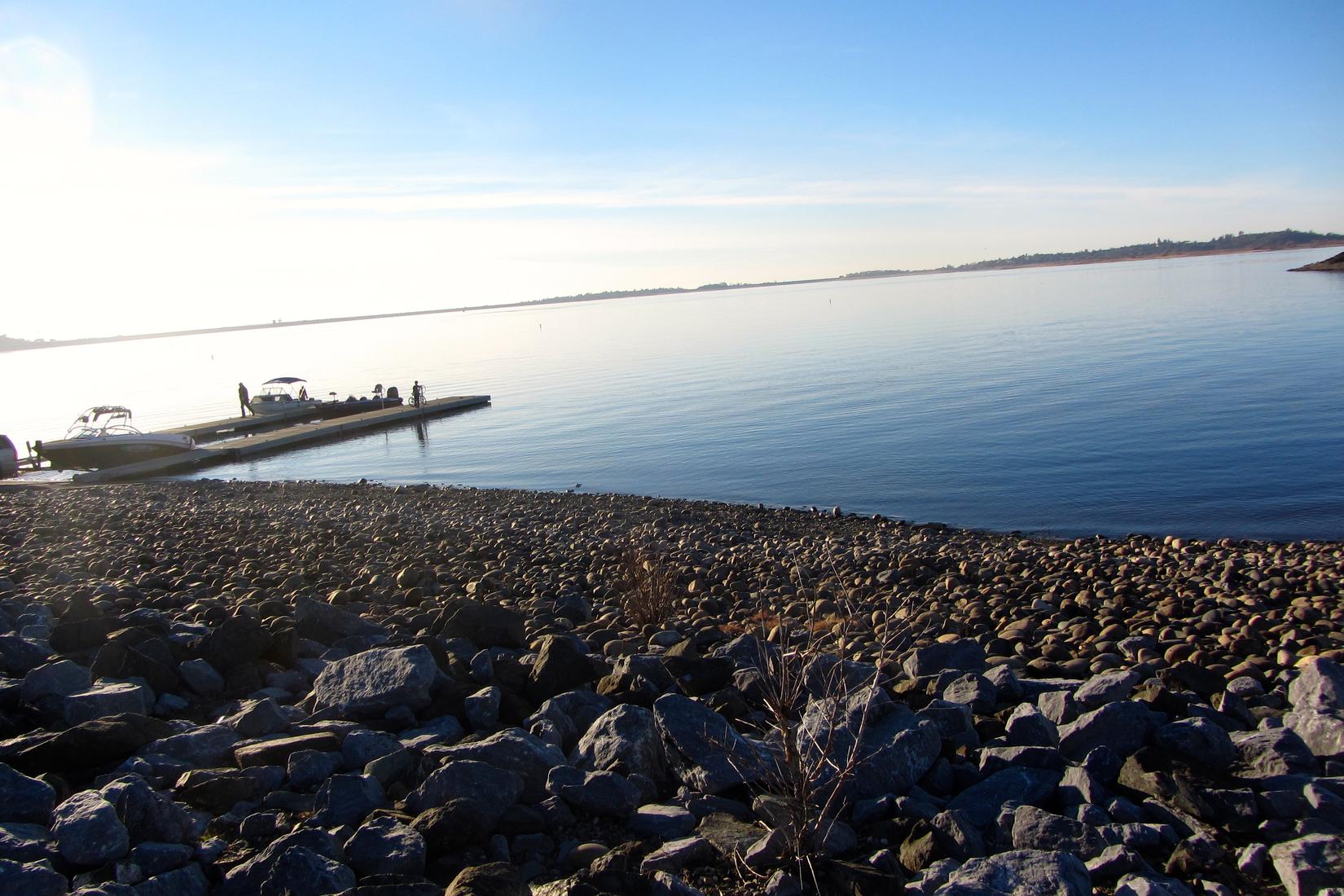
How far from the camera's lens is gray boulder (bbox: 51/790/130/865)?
3.64 metres

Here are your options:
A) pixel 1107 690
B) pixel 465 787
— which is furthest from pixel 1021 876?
pixel 465 787

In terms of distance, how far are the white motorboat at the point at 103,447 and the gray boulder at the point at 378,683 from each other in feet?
98.4

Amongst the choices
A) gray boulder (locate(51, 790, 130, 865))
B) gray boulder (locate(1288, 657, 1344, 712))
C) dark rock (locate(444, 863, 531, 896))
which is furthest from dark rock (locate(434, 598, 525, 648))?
gray boulder (locate(1288, 657, 1344, 712))

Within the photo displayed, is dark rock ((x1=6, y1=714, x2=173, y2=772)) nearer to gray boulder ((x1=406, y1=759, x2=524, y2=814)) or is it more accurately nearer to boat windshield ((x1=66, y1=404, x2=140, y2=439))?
gray boulder ((x1=406, y1=759, x2=524, y2=814))

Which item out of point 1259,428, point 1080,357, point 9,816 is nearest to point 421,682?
point 9,816

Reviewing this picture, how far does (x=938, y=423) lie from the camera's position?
29469 millimetres

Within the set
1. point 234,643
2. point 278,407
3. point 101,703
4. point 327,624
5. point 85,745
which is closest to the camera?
point 85,745

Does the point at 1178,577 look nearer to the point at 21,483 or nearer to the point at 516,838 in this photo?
the point at 516,838

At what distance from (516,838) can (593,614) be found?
17.5 ft

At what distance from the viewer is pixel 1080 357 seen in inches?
1731

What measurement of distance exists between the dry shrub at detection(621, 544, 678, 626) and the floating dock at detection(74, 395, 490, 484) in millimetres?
25675

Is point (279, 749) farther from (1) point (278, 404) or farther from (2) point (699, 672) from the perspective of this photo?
(1) point (278, 404)

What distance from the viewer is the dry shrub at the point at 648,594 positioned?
8898 mm

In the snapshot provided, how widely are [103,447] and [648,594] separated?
2862 centimetres
